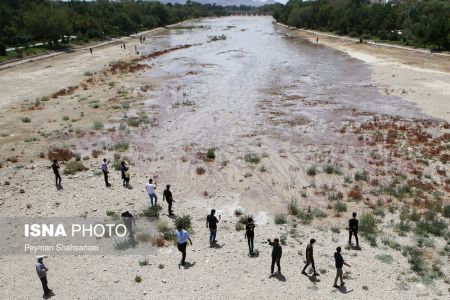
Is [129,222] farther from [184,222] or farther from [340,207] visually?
[340,207]

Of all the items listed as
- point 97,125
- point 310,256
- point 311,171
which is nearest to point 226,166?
point 311,171

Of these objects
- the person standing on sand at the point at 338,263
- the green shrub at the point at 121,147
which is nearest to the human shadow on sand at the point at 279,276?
the person standing on sand at the point at 338,263

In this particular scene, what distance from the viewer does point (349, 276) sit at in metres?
15.7

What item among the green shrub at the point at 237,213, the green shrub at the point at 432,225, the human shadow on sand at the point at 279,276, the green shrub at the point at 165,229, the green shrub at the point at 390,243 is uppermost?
the green shrub at the point at 432,225

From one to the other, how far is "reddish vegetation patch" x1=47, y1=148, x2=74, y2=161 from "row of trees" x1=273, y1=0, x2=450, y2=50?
72025 millimetres

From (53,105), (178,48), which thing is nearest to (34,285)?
(53,105)

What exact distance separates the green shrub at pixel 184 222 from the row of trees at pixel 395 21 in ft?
242

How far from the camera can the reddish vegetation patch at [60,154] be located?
2876 centimetres

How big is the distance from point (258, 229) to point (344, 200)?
577 centimetres

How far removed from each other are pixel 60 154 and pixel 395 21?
4229 inches

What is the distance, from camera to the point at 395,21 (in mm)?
113000

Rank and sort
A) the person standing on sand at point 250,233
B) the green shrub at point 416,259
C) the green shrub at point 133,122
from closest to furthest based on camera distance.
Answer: the green shrub at point 416,259, the person standing on sand at point 250,233, the green shrub at point 133,122

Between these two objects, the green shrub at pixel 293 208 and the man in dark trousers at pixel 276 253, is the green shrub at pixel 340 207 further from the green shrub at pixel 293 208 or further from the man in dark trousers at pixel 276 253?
the man in dark trousers at pixel 276 253

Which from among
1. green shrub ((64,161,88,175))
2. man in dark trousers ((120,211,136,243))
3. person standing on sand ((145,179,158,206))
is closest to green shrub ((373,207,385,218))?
person standing on sand ((145,179,158,206))
